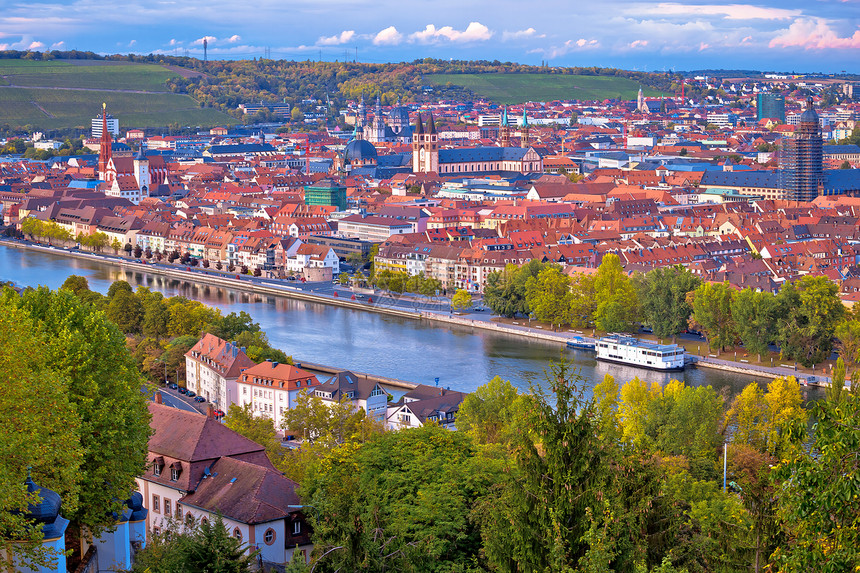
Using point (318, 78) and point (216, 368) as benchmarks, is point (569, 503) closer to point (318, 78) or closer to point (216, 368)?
point (216, 368)

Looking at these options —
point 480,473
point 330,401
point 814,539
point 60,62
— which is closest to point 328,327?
point 330,401

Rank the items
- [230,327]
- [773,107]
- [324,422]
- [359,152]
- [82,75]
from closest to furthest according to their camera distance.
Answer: [324,422]
[230,327]
[359,152]
[82,75]
[773,107]

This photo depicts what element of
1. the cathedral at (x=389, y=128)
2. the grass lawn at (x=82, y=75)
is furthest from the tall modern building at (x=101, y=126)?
the cathedral at (x=389, y=128)

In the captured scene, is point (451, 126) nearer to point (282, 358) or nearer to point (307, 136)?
point (307, 136)

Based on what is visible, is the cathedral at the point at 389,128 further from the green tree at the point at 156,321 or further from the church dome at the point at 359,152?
the green tree at the point at 156,321

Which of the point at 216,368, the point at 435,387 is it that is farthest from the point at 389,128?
the point at 435,387

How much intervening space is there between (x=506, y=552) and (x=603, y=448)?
79 centimetres

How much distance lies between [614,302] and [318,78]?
3417 inches

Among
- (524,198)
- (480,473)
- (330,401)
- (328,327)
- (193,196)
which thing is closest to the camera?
(480,473)

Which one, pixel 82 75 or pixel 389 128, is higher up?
pixel 82 75

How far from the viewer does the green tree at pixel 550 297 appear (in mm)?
26250

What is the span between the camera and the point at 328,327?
87.7 feet

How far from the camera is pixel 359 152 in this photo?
61781 mm

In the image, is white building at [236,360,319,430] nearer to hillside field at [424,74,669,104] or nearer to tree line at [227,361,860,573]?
tree line at [227,361,860,573]
